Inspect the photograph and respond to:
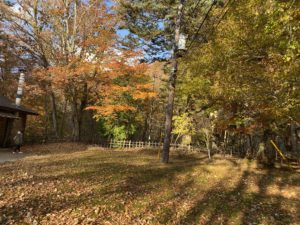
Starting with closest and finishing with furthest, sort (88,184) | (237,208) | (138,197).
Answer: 1. (237,208)
2. (138,197)
3. (88,184)

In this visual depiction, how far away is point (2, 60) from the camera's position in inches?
976

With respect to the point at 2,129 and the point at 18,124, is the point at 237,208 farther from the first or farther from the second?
the point at 18,124

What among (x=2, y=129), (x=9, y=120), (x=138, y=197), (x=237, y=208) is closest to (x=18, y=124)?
(x=9, y=120)

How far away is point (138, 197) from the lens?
7219mm

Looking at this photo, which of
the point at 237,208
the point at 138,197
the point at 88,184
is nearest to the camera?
the point at 237,208

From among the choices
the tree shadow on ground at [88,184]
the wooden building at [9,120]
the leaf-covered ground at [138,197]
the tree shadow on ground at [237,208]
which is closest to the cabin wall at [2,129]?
the wooden building at [9,120]

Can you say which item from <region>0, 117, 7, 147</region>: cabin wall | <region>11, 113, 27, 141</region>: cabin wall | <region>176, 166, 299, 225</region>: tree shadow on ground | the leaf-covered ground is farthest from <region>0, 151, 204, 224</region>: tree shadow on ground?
<region>11, 113, 27, 141</region>: cabin wall

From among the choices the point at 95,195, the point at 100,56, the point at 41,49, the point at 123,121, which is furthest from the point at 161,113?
the point at 95,195

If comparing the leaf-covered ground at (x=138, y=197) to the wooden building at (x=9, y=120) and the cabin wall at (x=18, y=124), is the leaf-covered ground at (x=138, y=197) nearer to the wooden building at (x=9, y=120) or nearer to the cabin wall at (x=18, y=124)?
the wooden building at (x=9, y=120)

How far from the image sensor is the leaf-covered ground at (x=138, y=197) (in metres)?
5.70

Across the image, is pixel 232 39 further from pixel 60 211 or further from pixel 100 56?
Result: pixel 100 56

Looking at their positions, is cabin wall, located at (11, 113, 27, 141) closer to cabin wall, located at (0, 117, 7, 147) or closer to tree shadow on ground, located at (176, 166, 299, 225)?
cabin wall, located at (0, 117, 7, 147)

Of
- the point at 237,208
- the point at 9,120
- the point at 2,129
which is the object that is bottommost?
the point at 237,208

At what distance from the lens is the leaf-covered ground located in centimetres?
570
